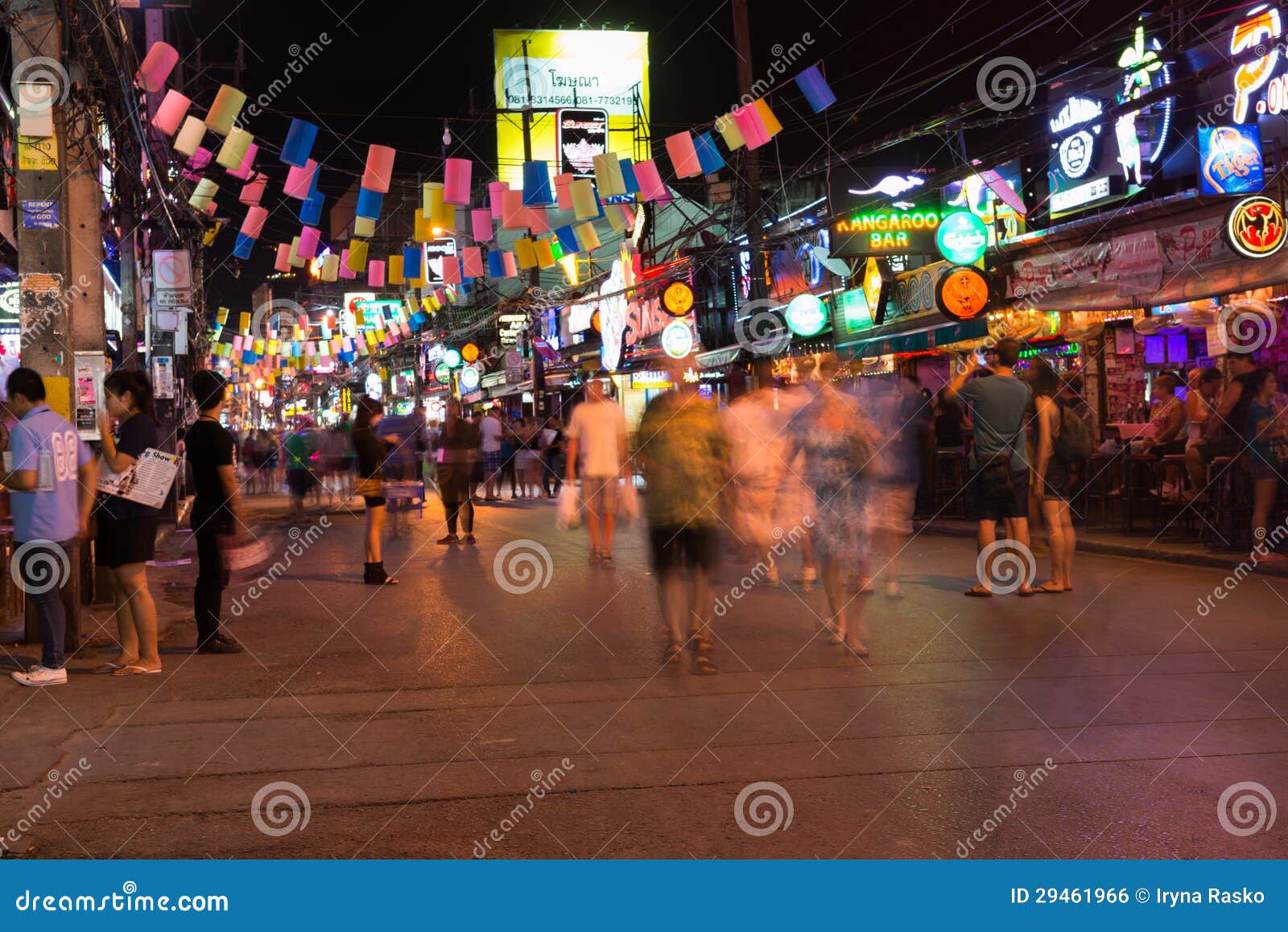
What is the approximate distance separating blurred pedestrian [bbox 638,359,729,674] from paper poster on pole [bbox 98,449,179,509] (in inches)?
119

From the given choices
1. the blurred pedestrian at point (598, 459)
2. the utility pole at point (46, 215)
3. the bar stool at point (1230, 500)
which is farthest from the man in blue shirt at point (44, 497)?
the bar stool at point (1230, 500)

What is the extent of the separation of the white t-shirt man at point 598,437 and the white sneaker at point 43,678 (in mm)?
6615

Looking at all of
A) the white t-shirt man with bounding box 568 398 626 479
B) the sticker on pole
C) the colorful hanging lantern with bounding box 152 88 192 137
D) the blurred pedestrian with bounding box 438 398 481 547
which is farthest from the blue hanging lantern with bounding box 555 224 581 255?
the colorful hanging lantern with bounding box 152 88 192 137

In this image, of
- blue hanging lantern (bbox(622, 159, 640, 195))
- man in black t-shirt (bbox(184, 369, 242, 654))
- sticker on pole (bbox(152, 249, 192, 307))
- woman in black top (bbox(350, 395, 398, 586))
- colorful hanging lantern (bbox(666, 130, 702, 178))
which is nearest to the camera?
man in black t-shirt (bbox(184, 369, 242, 654))

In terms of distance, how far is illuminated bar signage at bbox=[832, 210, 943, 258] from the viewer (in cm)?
1878

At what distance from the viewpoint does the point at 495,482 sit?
2975 cm

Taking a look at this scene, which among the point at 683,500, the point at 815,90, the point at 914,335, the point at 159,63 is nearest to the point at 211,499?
the point at 683,500

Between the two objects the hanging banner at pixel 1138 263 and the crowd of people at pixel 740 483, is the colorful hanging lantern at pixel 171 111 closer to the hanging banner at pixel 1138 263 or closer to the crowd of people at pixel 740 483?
the crowd of people at pixel 740 483

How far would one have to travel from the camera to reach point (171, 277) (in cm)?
2156

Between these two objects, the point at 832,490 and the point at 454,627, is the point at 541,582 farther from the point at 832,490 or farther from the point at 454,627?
the point at 832,490

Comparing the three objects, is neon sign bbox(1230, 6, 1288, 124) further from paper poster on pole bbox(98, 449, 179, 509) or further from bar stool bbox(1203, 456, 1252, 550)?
paper poster on pole bbox(98, 449, 179, 509)

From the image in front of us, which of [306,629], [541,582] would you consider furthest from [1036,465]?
[306,629]

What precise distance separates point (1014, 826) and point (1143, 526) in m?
11.6

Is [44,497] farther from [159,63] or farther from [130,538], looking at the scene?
[159,63]
